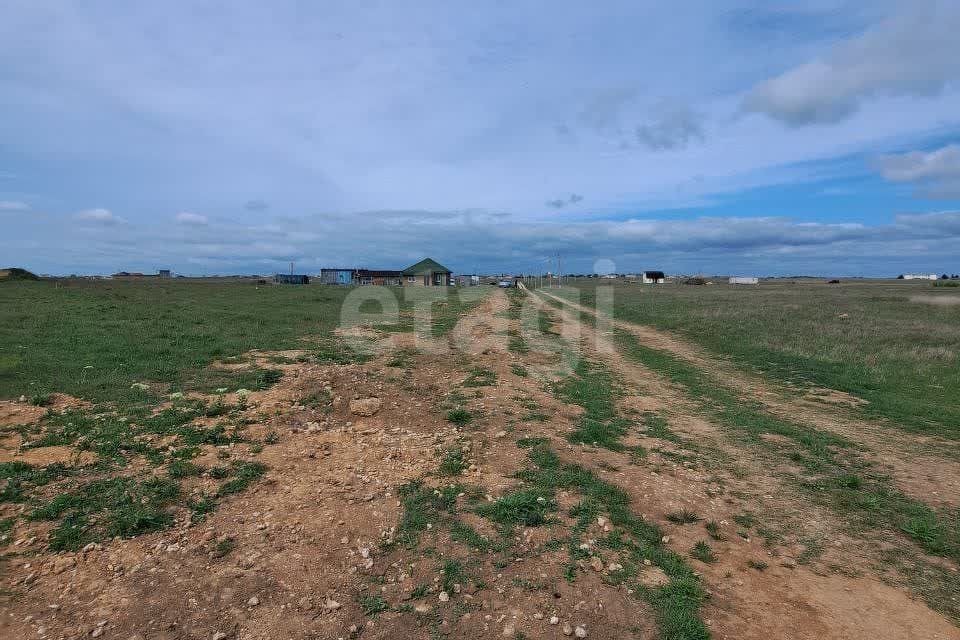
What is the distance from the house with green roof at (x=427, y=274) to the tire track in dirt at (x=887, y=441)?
62.7 metres

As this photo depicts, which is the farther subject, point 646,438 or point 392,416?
point 392,416

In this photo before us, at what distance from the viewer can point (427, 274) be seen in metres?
73.9

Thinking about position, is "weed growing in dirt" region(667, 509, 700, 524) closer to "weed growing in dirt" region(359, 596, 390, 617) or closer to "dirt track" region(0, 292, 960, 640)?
"dirt track" region(0, 292, 960, 640)

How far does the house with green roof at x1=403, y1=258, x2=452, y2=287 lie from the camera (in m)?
73.9

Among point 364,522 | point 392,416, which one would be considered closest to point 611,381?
point 392,416

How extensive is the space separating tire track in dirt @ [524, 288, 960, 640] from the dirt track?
0.05 ft

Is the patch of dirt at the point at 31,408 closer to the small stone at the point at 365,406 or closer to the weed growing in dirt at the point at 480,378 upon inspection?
the small stone at the point at 365,406

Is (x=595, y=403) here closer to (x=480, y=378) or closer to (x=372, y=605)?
(x=480, y=378)

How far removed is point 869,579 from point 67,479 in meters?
8.42

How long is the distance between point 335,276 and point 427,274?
58.8 ft

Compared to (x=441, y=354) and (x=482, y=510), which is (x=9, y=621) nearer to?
(x=482, y=510)

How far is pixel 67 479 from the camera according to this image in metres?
5.38

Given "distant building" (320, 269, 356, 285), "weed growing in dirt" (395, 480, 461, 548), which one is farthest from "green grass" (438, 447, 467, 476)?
"distant building" (320, 269, 356, 285)

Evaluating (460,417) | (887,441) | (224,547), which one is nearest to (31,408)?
(224,547)
